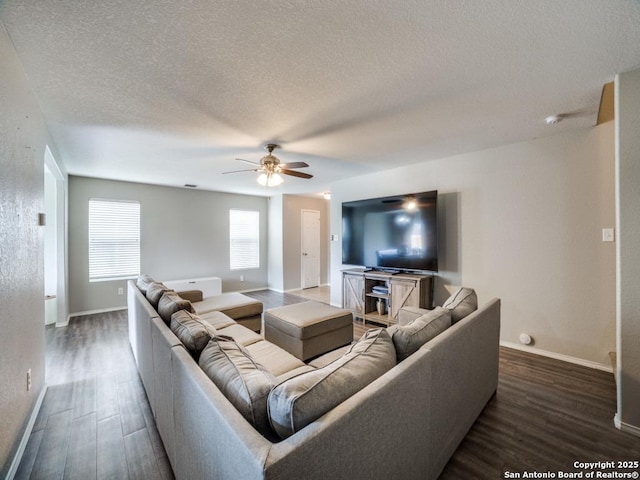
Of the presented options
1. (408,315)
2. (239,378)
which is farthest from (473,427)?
(239,378)

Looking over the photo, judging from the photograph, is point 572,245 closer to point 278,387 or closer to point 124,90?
point 278,387

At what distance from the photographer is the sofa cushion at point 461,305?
1896 mm

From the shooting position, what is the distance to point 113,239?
4.90 meters

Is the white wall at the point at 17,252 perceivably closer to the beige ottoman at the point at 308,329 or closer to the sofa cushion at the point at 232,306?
the sofa cushion at the point at 232,306

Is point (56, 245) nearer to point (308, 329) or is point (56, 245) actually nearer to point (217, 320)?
point (217, 320)

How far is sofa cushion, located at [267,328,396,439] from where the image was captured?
0.87 meters

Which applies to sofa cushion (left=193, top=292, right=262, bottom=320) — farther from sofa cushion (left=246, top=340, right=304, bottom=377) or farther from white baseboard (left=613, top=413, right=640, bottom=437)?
white baseboard (left=613, top=413, right=640, bottom=437)

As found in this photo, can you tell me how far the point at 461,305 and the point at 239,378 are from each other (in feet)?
5.55

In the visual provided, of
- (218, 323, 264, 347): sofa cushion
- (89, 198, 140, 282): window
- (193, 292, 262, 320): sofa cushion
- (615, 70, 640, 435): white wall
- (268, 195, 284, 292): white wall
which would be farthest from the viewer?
(268, 195, 284, 292): white wall

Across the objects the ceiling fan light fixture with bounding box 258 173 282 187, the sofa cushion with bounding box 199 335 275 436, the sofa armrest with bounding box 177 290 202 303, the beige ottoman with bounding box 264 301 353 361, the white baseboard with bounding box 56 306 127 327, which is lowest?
the white baseboard with bounding box 56 306 127 327

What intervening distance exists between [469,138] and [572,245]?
1.56 metres

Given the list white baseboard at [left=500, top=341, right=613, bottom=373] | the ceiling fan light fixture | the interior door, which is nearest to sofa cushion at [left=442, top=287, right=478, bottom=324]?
white baseboard at [left=500, top=341, right=613, bottom=373]

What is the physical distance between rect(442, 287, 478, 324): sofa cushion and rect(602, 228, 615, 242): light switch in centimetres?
159

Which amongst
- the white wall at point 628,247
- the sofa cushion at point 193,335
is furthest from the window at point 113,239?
the white wall at point 628,247
